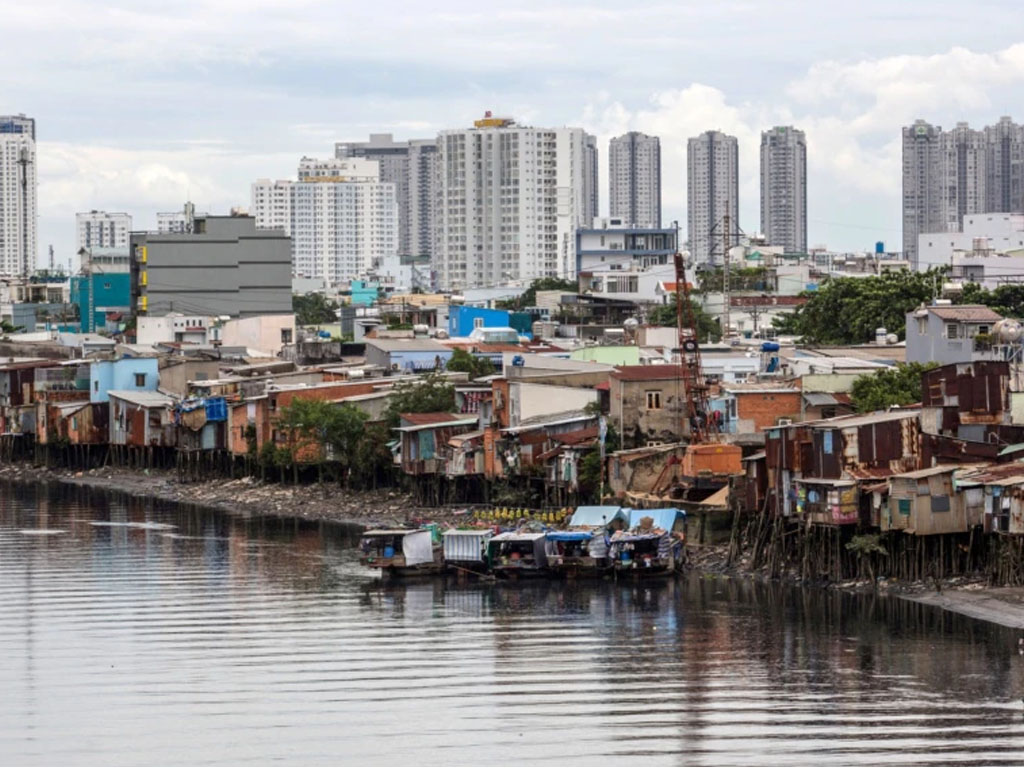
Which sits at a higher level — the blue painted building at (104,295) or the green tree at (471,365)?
the blue painted building at (104,295)

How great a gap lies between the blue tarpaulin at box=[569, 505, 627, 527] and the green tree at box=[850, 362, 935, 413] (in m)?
7.11

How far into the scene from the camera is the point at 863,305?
256 feet

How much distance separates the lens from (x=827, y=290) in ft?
264

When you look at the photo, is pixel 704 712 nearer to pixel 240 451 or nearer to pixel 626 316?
pixel 240 451

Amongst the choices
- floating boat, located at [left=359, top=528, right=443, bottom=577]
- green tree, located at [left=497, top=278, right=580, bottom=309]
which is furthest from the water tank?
green tree, located at [left=497, top=278, right=580, bottom=309]

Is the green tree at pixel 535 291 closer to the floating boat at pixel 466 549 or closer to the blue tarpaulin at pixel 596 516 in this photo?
the blue tarpaulin at pixel 596 516

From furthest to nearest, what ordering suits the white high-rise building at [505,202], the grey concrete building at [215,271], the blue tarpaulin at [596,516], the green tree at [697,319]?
1. the white high-rise building at [505,202]
2. the grey concrete building at [215,271]
3. the green tree at [697,319]
4. the blue tarpaulin at [596,516]

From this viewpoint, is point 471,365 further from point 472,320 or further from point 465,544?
point 465,544

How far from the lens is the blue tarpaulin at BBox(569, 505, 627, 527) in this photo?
45.8 m

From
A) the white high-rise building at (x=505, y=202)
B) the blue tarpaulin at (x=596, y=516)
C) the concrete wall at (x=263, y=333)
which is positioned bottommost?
the blue tarpaulin at (x=596, y=516)

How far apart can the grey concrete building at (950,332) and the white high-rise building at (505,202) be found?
10784cm

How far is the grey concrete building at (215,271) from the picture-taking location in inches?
4232

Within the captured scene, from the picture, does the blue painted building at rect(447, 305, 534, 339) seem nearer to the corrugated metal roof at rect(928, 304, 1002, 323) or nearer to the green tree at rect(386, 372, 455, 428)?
the green tree at rect(386, 372, 455, 428)

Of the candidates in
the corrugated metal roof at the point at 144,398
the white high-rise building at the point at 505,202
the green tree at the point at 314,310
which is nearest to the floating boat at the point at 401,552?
the corrugated metal roof at the point at 144,398
